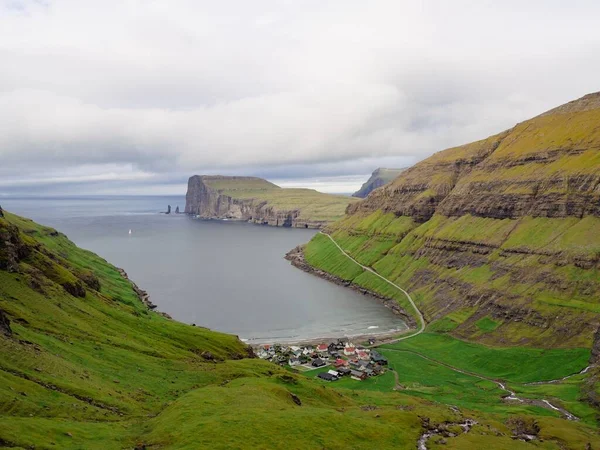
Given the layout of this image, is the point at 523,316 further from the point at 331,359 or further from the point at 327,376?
the point at 327,376

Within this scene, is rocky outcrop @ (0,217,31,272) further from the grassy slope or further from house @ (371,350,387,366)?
house @ (371,350,387,366)

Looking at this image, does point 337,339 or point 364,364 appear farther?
point 337,339

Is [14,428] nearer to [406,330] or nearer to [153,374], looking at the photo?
[153,374]

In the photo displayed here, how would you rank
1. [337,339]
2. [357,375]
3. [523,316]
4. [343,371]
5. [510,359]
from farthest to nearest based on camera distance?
[337,339], [523,316], [510,359], [343,371], [357,375]

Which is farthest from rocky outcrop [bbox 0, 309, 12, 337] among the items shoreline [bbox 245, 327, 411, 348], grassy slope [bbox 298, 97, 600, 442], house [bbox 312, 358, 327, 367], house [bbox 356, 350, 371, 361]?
house [bbox 356, 350, 371, 361]

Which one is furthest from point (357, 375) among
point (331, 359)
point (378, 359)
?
point (378, 359)

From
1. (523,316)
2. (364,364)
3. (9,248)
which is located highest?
(9,248)

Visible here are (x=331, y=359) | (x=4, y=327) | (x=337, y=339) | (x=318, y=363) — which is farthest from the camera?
(x=337, y=339)

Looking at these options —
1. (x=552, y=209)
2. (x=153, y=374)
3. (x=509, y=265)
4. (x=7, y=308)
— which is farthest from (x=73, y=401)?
(x=552, y=209)
